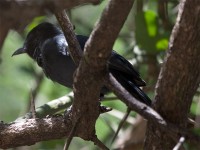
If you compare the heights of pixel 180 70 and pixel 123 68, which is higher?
pixel 180 70

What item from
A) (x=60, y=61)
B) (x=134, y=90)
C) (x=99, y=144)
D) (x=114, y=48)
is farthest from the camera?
(x=114, y=48)

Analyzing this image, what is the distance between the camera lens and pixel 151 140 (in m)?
2.44

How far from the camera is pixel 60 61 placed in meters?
4.07

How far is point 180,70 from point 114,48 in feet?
10.7

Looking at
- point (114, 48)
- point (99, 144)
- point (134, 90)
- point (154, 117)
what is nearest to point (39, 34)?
point (114, 48)

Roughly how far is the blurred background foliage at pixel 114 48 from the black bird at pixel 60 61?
17 cm

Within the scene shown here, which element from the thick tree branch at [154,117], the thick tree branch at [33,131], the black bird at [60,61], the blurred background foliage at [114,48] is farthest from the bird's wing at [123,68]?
the thick tree branch at [154,117]

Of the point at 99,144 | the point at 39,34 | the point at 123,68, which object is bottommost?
→ the point at 99,144

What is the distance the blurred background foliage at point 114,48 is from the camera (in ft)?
13.8

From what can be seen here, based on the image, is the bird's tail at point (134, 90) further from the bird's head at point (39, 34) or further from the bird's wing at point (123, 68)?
the bird's head at point (39, 34)

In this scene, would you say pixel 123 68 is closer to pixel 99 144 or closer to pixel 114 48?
pixel 99 144

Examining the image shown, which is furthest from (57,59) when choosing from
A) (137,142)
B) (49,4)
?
(49,4)

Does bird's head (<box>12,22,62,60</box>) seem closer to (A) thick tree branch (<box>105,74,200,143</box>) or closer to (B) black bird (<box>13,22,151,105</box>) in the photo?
(B) black bird (<box>13,22,151,105</box>)

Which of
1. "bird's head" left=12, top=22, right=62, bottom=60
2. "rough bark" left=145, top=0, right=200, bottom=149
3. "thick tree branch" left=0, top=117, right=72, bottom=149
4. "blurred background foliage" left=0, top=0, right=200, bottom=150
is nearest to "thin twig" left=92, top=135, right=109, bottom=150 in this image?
"thick tree branch" left=0, top=117, right=72, bottom=149
